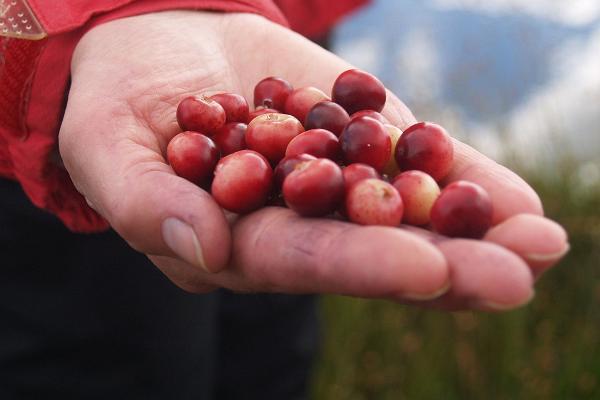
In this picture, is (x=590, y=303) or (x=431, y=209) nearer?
(x=431, y=209)

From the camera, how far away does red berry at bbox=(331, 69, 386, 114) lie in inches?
97.0

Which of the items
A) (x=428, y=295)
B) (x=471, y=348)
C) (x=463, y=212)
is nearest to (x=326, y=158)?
(x=463, y=212)

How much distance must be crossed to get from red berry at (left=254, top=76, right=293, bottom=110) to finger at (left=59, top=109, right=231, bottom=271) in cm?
53

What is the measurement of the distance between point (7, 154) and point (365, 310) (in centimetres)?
235

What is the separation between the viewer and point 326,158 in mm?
2236

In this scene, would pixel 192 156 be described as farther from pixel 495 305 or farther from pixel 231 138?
Answer: pixel 495 305

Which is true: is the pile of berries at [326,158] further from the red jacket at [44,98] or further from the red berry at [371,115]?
the red jacket at [44,98]

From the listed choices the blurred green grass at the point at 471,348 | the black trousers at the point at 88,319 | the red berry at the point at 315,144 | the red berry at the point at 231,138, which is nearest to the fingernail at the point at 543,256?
the red berry at the point at 315,144

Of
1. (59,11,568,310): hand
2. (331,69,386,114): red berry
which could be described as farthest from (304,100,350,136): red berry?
(59,11,568,310): hand

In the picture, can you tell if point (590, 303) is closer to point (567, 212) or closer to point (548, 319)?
point (548, 319)

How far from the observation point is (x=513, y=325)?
3842mm

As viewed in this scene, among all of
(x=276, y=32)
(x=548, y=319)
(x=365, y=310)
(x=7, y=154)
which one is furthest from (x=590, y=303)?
(x=7, y=154)

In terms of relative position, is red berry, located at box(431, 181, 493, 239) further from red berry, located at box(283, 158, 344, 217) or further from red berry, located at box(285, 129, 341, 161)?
red berry, located at box(285, 129, 341, 161)

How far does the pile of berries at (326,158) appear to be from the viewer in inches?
74.5
